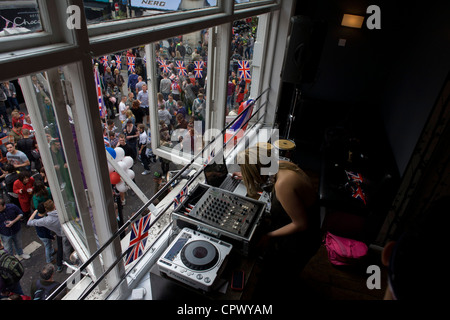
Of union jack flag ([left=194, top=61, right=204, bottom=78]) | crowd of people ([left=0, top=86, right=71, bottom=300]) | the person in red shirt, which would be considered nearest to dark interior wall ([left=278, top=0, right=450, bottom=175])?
union jack flag ([left=194, top=61, right=204, bottom=78])

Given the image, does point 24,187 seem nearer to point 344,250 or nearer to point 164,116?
point 164,116

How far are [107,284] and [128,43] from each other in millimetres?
1568

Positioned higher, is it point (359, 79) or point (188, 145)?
point (359, 79)

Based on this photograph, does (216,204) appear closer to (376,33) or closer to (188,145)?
(188,145)

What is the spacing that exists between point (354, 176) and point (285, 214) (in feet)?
6.18

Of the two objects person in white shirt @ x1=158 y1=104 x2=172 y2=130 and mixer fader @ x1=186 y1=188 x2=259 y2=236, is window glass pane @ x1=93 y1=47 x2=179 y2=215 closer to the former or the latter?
person in white shirt @ x1=158 y1=104 x2=172 y2=130

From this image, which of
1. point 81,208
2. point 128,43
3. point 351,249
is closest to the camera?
point 128,43

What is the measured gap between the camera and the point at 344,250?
281 centimetres

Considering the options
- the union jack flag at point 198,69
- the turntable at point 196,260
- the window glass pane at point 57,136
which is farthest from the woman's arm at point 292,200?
the union jack flag at point 198,69

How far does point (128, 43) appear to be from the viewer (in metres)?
1.42

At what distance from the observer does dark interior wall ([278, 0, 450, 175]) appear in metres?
2.70

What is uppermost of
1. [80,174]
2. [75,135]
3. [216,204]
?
[75,135]
